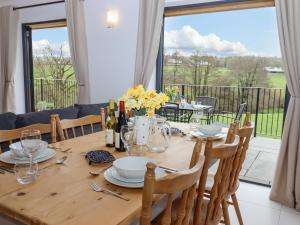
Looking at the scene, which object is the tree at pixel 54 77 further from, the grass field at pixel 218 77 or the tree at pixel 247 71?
the tree at pixel 247 71

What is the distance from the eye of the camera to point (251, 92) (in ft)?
17.9

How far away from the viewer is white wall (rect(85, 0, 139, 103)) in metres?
4.15

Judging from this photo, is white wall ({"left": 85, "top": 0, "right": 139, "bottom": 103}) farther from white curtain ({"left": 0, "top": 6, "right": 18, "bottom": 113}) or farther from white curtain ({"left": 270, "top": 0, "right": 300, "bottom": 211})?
white curtain ({"left": 270, "top": 0, "right": 300, "bottom": 211})

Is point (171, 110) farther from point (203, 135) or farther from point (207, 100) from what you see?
point (203, 135)

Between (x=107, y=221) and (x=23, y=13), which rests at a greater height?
(x=23, y=13)

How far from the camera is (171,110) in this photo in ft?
17.9

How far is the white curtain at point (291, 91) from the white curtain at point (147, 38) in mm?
1543

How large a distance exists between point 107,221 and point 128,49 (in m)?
3.56

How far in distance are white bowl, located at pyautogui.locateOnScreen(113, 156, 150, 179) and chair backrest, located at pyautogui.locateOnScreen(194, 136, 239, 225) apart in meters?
0.28

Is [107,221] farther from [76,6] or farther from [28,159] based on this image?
[76,6]

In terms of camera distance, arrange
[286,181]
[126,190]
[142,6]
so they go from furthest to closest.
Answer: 1. [142,6]
2. [286,181]
3. [126,190]

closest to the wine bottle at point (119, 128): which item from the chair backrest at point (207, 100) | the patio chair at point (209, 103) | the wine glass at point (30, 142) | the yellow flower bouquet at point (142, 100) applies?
the yellow flower bouquet at point (142, 100)

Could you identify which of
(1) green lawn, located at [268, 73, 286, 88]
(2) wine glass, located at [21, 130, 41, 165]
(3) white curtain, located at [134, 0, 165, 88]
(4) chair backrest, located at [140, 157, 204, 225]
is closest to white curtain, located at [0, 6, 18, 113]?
(3) white curtain, located at [134, 0, 165, 88]

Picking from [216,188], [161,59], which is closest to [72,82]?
[161,59]
